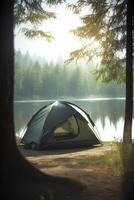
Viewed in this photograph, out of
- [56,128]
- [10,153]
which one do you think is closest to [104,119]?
[56,128]

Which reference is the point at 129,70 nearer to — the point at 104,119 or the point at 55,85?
the point at 104,119

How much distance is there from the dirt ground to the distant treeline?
76.8m

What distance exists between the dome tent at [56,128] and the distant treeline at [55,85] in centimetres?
7400

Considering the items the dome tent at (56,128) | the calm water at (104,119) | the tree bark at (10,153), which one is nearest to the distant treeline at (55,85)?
the calm water at (104,119)

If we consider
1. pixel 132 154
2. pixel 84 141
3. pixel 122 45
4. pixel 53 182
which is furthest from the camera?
pixel 84 141

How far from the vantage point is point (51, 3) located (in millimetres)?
9109

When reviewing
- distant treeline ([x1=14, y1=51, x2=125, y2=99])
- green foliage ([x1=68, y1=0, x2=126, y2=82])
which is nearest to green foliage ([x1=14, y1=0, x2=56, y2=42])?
green foliage ([x1=68, y1=0, x2=126, y2=82])

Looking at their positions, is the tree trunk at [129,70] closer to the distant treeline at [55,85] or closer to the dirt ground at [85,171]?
the dirt ground at [85,171]

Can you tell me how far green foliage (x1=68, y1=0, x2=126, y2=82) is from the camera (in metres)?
11.2

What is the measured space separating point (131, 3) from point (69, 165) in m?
4.40

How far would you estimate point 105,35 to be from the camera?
11648mm

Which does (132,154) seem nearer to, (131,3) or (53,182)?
(53,182)

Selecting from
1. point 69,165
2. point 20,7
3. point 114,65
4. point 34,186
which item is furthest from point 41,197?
point 114,65

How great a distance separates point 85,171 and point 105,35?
15.4ft
